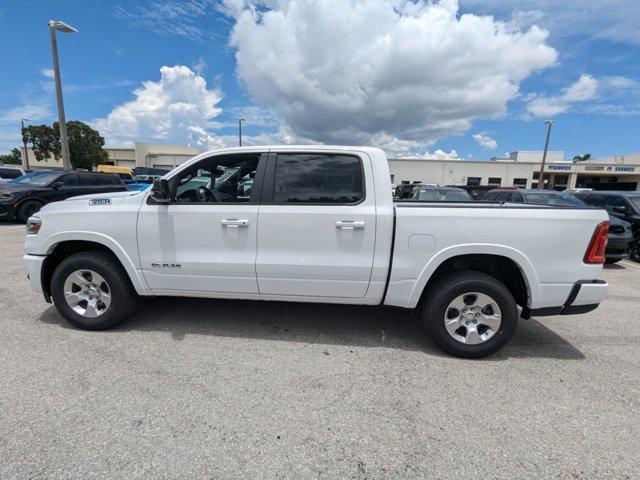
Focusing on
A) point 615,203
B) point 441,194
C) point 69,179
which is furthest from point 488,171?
point 69,179

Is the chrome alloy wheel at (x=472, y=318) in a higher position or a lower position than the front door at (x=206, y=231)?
lower

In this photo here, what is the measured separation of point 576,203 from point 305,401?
32.5 ft

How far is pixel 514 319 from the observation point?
124 inches

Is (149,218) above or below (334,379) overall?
above

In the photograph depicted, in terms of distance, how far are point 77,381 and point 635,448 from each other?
4.04 m

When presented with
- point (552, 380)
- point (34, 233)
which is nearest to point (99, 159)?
point (34, 233)

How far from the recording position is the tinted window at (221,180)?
3479 mm

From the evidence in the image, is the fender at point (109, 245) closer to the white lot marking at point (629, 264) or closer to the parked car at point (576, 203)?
the parked car at point (576, 203)

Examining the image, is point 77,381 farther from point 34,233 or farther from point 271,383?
point 34,233

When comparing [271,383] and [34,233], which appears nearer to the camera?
[271,383]

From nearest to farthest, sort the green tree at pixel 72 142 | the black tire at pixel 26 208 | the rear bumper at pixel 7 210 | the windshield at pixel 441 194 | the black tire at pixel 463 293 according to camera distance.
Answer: the black tire at pixel 463 293 → the windshield at pixel 441 194 → the rear bumper at pixel 7 210 → the black tire at pixel 26 208 → the green tree at pixel 72 142

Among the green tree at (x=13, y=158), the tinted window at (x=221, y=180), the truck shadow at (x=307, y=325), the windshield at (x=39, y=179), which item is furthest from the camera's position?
the green tree at (x=13, y=158)

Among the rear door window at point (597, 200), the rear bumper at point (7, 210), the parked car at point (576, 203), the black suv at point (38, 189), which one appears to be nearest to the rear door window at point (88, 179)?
the black suv at point (38, 189)

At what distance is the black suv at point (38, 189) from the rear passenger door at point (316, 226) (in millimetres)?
10890
